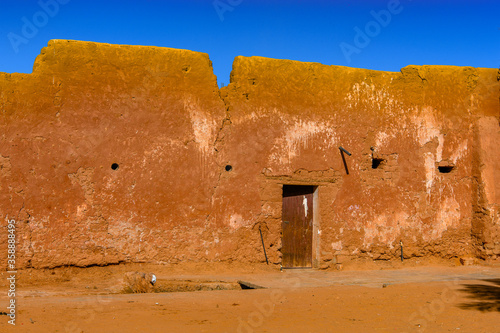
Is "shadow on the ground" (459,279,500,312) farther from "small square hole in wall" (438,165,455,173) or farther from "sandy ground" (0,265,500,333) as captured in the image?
"small square hole in wall" (438,165,455,173)

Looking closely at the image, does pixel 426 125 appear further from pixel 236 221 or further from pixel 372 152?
pixel 236 221

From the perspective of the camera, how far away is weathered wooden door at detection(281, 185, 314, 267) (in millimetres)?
10453

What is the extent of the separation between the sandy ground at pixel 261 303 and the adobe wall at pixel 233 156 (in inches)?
16.4

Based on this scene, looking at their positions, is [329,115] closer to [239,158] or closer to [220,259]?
[239,158]

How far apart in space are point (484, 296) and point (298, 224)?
387cm

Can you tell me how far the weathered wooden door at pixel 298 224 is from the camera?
34.3 ft

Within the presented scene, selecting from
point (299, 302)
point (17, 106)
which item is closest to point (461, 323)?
point (299, 302)

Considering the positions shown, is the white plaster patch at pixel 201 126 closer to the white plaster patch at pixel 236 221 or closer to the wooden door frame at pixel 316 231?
the white plaster patch at pixel 236 221

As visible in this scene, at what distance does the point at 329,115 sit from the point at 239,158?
212 centimetres

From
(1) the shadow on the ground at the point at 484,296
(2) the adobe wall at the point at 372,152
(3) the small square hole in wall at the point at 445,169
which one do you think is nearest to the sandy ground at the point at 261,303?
(1) the shadow on the ground at the point at 484,296

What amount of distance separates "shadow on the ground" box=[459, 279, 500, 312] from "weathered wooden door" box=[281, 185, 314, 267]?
3178 millimetres

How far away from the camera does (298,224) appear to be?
1050 cm

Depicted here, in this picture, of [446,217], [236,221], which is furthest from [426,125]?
[236,221]

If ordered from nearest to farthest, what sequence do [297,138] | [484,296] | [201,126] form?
[484,296] → [201,126] → [297,138]
